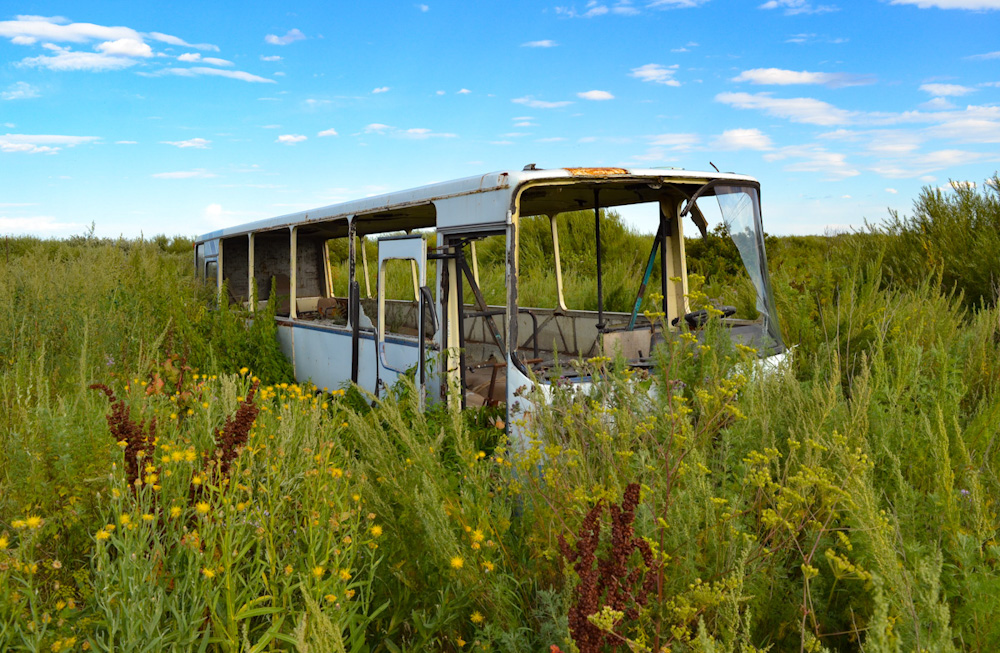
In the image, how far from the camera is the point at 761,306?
4.96 m

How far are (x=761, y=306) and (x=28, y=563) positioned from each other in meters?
4.56

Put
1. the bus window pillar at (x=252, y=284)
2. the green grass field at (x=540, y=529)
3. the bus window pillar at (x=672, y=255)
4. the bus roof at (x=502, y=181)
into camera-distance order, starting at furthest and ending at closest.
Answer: the bus window pillar at (x=252, y=284), the bus window pillar at (x=672, y=255), the bus roof at (x=502, y=181), the green grass field at (x=540, y=529)

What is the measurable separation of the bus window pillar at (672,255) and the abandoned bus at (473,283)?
0.5 inches

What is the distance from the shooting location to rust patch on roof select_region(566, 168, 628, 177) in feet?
13.7

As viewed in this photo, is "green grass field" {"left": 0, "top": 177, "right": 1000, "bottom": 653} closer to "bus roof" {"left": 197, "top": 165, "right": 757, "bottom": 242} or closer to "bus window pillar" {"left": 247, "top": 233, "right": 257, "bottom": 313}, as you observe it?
"bus roof" {"left": 197, "top": 165, "right": 757, "bottom": 242}

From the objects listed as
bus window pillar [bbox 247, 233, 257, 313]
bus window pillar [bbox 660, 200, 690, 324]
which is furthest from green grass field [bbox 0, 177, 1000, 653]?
bus window pillar [bbox 247, 233, 257, 313]

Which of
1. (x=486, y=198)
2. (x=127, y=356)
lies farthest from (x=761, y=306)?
(x=127, y=356)

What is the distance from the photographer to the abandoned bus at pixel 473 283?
168 inches

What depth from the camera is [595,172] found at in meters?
4.26

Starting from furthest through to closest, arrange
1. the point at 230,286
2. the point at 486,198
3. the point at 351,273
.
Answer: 1. the point at 230,286
2. the point at 351,273
3. the point at 486,198

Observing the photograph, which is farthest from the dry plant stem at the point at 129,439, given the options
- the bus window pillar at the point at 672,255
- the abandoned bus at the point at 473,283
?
the bus window pillar at the point at 672,255

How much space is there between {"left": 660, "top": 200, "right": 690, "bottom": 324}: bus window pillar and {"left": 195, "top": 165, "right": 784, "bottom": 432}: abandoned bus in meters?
0.01

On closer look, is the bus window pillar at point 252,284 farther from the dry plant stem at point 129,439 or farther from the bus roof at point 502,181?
the dry plant stem at point 129,439

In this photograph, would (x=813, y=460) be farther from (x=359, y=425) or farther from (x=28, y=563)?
(x=28, y=563)
